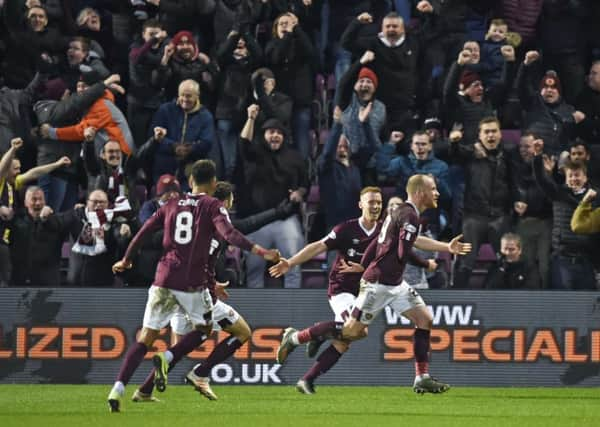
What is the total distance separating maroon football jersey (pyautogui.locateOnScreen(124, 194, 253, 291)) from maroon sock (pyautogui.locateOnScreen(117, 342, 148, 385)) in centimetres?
59

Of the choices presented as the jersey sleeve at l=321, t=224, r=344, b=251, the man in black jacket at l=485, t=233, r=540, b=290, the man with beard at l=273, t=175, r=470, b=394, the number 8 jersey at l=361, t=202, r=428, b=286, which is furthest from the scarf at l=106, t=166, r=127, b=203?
the man in black jacket at l=485, t=233, r=540, b=290

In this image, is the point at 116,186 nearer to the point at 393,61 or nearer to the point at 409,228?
the point at 393,61

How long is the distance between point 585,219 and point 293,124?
13.1 ft

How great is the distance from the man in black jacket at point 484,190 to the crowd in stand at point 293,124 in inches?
0.8

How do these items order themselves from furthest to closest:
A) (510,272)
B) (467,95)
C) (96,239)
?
1. (467,95)
2. (510,272)
3. (96,239)

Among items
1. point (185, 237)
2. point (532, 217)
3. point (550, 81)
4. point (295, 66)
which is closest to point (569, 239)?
point (532, 217)

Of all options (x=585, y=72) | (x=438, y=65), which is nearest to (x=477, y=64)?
(x=438, y=65)

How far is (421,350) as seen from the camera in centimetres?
1311

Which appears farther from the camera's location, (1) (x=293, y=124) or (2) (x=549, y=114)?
(1) (x=293, y=124)

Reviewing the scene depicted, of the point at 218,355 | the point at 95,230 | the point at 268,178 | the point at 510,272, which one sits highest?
the point at 268,178

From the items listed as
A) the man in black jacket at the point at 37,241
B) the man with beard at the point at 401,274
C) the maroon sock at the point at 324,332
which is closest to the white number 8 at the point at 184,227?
the man with beard at the point at 401,274

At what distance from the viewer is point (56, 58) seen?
1744 cm

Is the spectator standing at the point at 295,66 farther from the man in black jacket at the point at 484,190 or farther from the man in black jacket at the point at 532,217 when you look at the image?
the man in black jacket at the point at 532,217

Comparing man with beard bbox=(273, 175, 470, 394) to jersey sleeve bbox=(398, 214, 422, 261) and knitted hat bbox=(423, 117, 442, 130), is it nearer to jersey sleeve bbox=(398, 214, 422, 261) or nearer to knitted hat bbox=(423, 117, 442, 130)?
jersey sleeve bbox=(398, 214, 422, 261)
